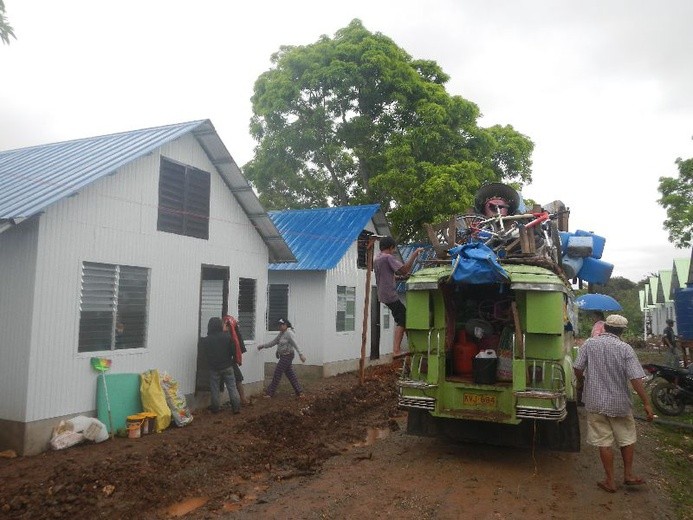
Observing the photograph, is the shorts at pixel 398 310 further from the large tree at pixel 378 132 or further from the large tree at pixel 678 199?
the large tree at pixel 678 199

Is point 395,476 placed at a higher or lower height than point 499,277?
lower

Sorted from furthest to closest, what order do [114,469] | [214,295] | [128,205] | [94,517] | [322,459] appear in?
[214,295] < [128,205] < [322,459] < [114,469] < [94,517]

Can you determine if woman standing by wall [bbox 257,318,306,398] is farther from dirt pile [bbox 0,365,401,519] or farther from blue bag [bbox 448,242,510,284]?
blue bag [bbox 448,242,510,284]

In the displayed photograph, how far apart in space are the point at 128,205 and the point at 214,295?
3019 millimetres

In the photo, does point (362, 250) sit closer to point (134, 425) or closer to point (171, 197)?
point (171, 197)

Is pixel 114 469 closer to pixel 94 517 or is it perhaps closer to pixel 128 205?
pixel 94 517

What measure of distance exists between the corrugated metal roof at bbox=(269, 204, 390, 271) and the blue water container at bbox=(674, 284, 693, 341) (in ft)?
29.4

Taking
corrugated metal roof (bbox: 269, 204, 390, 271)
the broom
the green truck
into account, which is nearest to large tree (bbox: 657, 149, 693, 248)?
corrugated metal roof (bbox: 269, 204, 390, 271)

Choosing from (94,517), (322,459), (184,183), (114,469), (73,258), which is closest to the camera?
(94,517)

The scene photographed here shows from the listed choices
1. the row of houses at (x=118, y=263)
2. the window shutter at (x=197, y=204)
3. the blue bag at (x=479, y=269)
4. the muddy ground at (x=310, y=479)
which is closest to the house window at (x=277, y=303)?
the row of houses at (x=118, y=263)

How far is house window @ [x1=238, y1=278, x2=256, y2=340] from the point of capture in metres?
12.1

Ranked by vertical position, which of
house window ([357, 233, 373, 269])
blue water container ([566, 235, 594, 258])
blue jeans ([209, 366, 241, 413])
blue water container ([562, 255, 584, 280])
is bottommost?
blue jeans ([209, 366, 241, 413])

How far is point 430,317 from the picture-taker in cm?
712

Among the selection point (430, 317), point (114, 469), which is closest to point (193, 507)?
point (114, 469)
